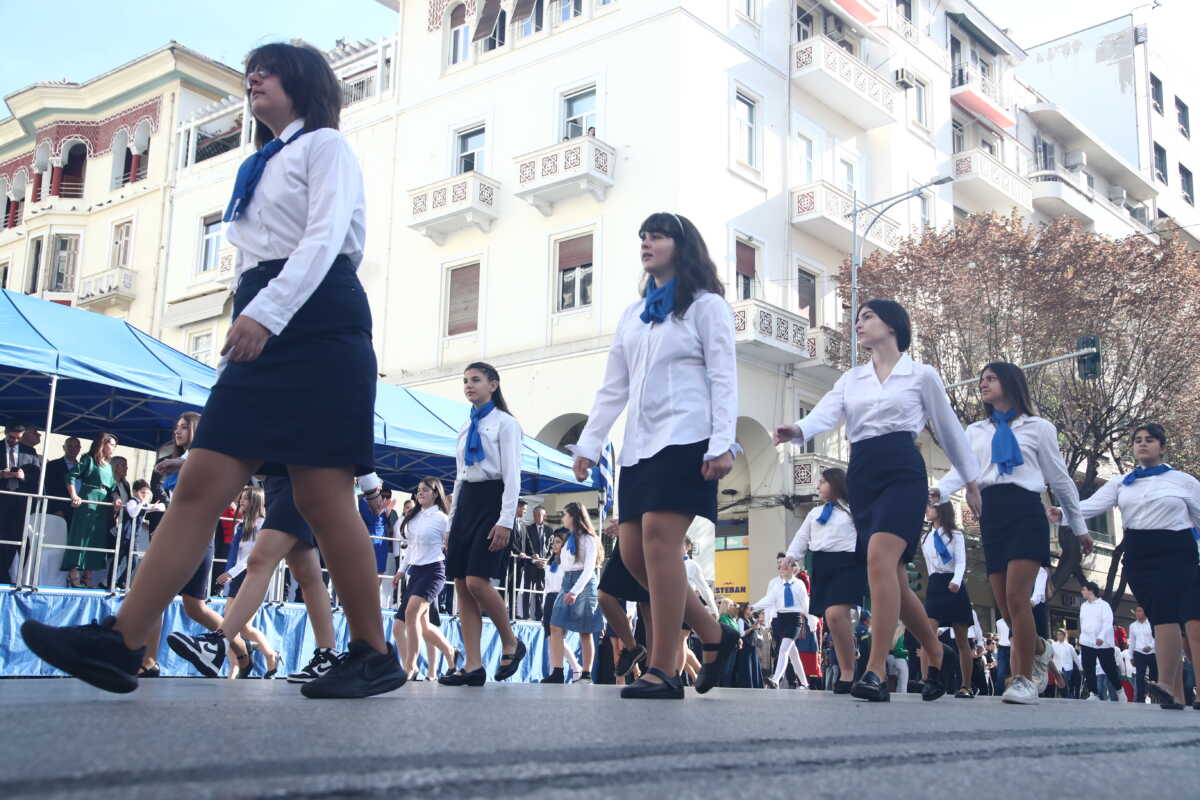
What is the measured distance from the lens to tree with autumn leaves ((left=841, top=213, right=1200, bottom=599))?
89.7ft

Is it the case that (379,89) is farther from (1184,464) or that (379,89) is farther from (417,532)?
(417,532)

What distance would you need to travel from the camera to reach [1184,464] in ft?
90.9

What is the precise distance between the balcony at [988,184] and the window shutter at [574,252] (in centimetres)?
1153

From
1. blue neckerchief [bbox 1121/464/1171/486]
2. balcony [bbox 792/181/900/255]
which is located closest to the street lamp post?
balcony [bbox 792/181/900/255]

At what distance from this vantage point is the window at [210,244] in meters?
34.9

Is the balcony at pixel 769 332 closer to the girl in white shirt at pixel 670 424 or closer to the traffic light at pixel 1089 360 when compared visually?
the traffic light at pixel 1089 360

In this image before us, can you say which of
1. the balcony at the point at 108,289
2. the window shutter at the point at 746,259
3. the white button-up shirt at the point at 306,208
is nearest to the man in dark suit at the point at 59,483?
the white button-up shirt at the point at 306,208

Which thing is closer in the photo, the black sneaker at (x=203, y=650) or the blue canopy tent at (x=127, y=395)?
the black sneaker at (x=203, y=650)

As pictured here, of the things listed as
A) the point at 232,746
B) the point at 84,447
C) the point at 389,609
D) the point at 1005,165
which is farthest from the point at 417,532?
the point at 1005,165

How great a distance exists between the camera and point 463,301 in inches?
1157

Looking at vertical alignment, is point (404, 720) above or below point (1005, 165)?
below

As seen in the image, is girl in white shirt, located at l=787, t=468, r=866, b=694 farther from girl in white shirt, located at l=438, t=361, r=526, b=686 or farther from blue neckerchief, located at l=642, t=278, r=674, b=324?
blue neckerchief, located at l=642, t=278, r=674, b=324

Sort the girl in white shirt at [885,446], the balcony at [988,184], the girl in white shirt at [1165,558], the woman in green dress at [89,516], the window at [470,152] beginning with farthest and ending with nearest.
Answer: the balcony at [988,184] < the window at [470,152] < the woman in green dress at [89,516] < the girl in white shirt at [1165,558] < the girl in white shirt at [885,446]

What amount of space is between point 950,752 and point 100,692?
2.90 metres
